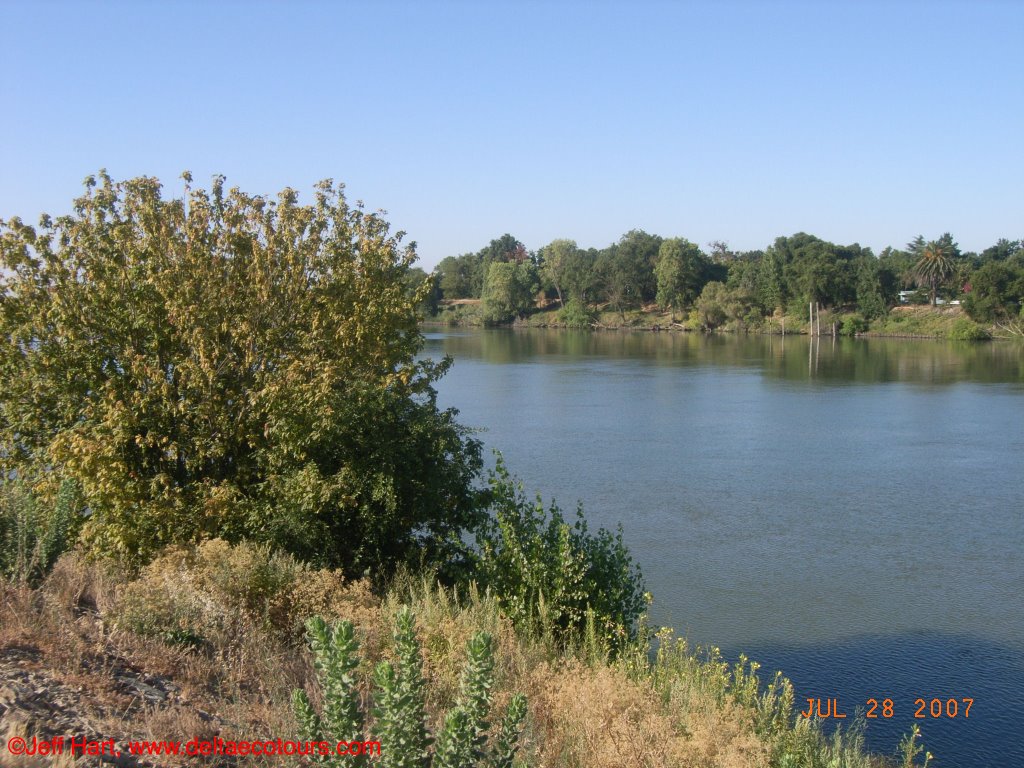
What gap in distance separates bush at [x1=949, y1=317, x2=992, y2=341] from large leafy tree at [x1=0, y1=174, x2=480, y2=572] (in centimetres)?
7093

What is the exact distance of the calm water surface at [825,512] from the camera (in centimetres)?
1262

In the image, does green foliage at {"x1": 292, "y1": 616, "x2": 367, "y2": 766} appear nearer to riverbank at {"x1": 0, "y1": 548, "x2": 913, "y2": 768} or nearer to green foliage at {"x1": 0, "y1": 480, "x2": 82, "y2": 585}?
riverbank at {"x1": 0, "y1": 548, "x2": 913, "y2": 768}

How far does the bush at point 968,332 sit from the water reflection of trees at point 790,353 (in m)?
1.85

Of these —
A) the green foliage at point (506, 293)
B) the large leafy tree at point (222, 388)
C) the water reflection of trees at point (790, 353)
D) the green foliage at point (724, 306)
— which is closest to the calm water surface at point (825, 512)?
the water reflection of trees at point (790, 353)

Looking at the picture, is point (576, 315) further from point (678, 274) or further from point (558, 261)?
point (678, 274)

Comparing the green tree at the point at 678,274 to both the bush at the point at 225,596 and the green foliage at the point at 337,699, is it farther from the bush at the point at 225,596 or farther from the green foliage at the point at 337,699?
the green foliage at the point at 337,699

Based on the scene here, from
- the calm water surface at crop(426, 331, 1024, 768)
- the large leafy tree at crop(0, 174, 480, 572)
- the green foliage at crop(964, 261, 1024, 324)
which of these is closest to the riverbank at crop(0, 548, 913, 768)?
the large leafy tree at crop(0, 174, 480, 572)

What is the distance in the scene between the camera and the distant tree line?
265ft

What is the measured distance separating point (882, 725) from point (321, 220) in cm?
1006

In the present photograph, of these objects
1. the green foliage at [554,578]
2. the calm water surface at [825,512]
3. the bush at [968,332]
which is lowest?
the calm water surface at [825,512]

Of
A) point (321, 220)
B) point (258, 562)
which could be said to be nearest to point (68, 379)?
point (321, 220)

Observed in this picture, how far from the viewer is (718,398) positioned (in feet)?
132

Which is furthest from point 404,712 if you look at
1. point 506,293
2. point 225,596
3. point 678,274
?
point 506,293

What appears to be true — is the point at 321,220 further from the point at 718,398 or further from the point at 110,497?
the point at 718,398
